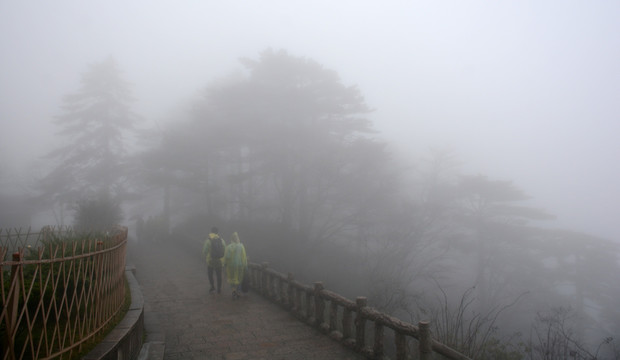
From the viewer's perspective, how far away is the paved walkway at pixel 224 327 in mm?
7391

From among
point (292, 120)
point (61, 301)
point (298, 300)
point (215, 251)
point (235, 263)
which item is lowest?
point (298, 300)

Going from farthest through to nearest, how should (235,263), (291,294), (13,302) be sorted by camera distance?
(235,263)
(291,294)
(13,302)

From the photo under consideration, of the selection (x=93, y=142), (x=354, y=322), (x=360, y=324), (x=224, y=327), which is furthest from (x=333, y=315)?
(x=93, y=142)

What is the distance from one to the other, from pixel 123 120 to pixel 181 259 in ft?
64.8

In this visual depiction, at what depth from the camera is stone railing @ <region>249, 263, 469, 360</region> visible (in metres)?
5.94

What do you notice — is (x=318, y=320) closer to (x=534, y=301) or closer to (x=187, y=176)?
(x=187, y=176)

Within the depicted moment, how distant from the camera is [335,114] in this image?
25.0 m

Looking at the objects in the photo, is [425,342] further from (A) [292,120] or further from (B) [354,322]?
(A) [292,120]

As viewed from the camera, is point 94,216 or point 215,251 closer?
point 215,251

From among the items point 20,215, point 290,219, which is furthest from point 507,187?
point 20,215

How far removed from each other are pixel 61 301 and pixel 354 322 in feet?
15.8

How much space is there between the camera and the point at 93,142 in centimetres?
3612

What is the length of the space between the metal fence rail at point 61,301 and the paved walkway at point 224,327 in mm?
1783

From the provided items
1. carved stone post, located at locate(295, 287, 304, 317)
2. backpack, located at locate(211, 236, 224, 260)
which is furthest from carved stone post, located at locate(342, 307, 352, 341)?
backpack, located at locate(211, 236, 224, 260)
